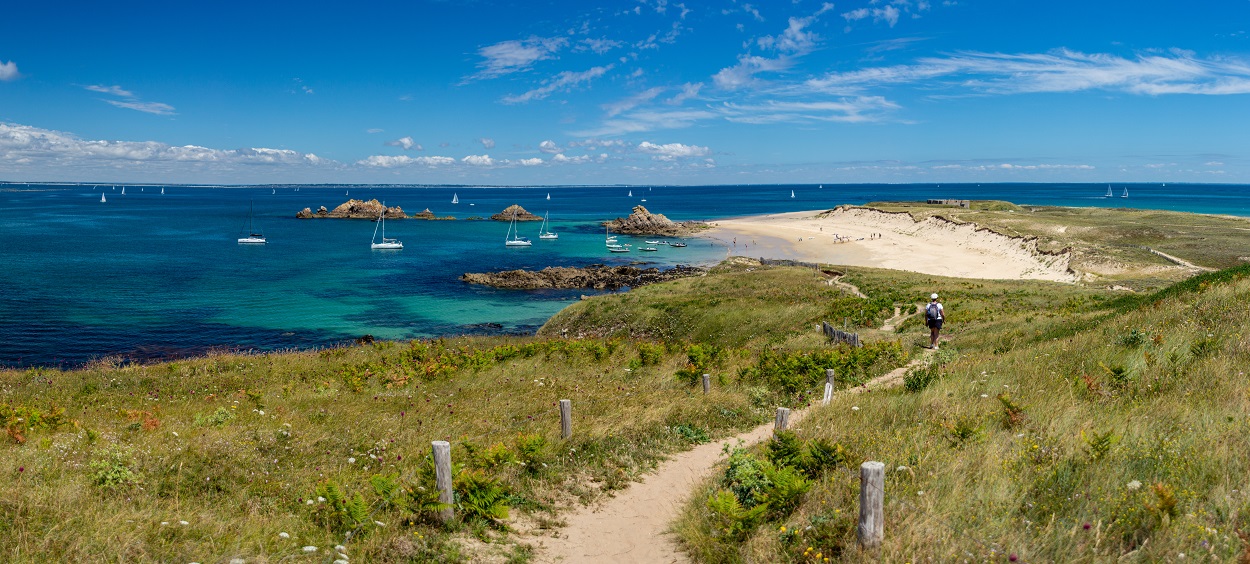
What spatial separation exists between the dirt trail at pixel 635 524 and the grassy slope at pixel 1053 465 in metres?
0.57

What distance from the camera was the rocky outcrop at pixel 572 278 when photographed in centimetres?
6481

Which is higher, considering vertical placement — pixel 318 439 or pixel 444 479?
pixel 444 479

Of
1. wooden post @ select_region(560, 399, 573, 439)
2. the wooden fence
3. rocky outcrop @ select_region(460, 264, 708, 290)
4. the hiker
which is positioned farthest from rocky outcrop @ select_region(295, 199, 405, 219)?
wooden post @ select_region(560, 399, 573, 439)

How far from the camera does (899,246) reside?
9019 centimetres

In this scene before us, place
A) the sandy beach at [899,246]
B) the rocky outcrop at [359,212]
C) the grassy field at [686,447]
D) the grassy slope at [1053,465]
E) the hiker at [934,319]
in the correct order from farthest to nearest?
the rocky outcrop at [359,212], the sandy beach at [899,246], the hiker at [934,319], the grassy field at [686,447], the grassy slope at [1053,465]

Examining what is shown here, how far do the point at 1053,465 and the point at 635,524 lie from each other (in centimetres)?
570

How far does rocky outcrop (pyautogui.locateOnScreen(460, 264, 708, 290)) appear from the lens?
6481 cm

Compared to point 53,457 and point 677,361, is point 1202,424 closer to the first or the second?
point 677,361

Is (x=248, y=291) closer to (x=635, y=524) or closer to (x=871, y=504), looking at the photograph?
(x=635, y=524)

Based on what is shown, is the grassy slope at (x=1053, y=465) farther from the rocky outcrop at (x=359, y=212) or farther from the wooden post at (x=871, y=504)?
the rocky outcrop at (x=359, y=212)

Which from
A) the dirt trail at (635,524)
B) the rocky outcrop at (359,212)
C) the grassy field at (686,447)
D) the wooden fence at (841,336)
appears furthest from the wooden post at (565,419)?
the rocky outcrop at (359,212)

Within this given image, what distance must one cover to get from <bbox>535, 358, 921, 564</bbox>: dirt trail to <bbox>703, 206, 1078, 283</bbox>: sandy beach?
52.8 metres

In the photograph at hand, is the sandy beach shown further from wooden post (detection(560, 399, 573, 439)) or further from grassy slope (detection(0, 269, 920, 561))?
wooden post (detection(560, 399, 573, 439))

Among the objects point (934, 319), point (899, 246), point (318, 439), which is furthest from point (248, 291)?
point (899, 246)
